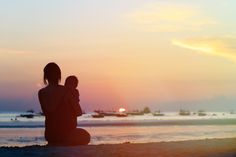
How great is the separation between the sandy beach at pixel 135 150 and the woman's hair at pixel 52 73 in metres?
1.37

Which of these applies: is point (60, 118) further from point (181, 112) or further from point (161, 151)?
point (181, 112)

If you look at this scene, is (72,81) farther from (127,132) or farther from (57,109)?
(127,132)

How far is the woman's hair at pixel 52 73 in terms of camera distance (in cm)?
994

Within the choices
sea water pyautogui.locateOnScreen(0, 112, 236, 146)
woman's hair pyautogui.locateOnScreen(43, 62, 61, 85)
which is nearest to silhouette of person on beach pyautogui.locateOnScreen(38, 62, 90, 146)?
woman's hair pyautogui.locateOnScreen(43, 62, 61, 85)

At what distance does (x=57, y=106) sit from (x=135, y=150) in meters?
2.46

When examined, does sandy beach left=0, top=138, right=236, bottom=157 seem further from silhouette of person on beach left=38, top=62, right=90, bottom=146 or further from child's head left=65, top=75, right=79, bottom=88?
child's head left=65, top=75, right=79, bottom=88

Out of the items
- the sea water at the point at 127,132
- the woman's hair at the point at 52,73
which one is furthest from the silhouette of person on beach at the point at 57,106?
the sea water at the point at 127,132

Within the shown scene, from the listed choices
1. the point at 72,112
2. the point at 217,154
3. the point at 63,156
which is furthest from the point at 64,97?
the point at 217,154

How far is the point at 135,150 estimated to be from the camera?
11.9 m

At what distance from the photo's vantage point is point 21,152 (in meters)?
11.3

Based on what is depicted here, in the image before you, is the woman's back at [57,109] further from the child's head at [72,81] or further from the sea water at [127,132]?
the sea water at [127,132]

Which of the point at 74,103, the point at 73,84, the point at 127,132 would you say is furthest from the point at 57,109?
the point at 127,132

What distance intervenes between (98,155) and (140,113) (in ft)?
422

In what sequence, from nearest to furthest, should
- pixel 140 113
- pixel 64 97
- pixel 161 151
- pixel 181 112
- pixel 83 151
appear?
1. pixel 64 97
2. pixel 83 151
3. pixel 161 151
4. pixel 140 113
5. pixel 181 112
